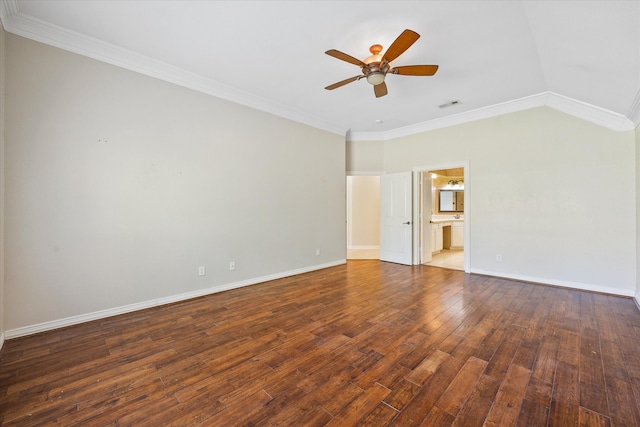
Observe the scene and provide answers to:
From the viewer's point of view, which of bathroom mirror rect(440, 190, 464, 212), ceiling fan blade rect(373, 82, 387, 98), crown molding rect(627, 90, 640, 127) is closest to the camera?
crown molding rect(627, 90, 640, 127)

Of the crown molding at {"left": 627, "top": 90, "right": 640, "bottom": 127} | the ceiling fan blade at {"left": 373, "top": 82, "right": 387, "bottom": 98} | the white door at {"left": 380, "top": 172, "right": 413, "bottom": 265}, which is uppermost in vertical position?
the ceiling fan blade at {"left": 373, "top": 82, "right": 387, "bottom": 98}

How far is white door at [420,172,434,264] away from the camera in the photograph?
19.7 feet

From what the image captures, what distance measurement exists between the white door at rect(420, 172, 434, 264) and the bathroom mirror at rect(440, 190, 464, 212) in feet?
9.90

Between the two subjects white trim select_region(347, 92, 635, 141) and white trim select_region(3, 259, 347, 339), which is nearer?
white trim select_region(3, 259, 347, 339)

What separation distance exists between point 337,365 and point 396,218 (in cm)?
449

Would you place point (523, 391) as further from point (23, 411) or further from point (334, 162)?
point (334, 162)

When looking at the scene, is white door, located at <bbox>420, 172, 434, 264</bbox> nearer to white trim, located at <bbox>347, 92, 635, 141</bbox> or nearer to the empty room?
the empty room

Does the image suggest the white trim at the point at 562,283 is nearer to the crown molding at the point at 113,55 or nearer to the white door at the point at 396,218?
the white door at the point at 396,218

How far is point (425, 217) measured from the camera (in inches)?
242

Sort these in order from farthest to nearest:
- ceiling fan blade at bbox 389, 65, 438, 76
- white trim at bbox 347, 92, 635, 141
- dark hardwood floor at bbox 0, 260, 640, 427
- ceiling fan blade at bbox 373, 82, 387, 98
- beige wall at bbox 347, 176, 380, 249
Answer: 1. beige wall at bbox 347, 176, 380, 249
2. white trim at bbox 347, 92, 635, 141
3. ceiling fan blade at bbox 373, 82, 387, 98
4. ceiling fan blade at bbox 389, 65, 438, 76
5. dark hardwood floor at bbox 0, 260, 640, 427

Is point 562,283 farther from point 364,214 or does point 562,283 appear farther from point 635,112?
point 364,214

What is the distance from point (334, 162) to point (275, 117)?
66.4 inches

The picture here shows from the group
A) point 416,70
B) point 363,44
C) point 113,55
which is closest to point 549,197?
point 416,70

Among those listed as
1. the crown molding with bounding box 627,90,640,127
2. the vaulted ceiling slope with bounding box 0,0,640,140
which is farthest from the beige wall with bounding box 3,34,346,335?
the crown molding with bounding box 627,90,640,127
